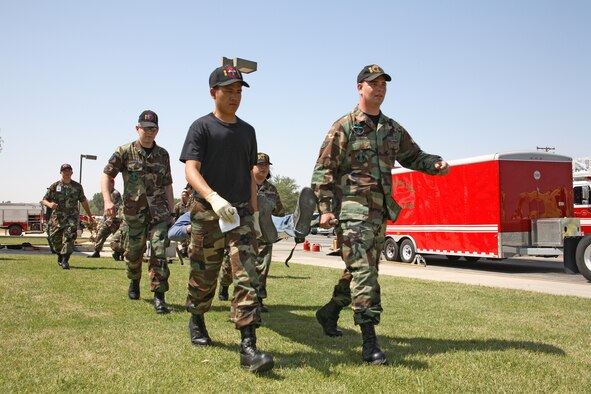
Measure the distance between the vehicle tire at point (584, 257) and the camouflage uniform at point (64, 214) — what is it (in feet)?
35.4

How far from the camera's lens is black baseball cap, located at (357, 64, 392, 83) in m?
4.75

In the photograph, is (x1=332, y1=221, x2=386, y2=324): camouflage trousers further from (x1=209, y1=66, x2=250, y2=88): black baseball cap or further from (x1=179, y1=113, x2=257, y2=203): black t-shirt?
(x1=209, y1=66, x2=250, y2=88): black baseball cap

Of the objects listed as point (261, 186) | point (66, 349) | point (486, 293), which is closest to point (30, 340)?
point (66, 349)

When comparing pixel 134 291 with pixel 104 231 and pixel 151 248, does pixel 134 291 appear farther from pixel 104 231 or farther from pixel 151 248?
pixel 104 231

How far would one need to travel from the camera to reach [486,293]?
8680mm

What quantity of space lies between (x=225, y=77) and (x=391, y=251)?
15295 mm

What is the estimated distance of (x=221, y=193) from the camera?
4.52 meters

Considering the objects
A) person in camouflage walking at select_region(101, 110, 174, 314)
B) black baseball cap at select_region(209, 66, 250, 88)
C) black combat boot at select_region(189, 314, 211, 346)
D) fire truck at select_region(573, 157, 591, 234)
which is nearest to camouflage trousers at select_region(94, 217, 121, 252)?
person in camouflage walking at select_region(101, 110, 174, 314)

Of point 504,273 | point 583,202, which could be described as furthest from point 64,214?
point 583,202

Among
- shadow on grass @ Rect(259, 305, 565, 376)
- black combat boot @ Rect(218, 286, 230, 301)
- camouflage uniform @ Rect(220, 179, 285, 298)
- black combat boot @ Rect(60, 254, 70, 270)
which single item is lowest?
shadow on grass @ Rect(259, 305, 565, 376)

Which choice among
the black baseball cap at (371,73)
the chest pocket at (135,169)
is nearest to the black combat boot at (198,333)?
the black baseball cap at (371,73)

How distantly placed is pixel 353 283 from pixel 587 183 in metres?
14.7

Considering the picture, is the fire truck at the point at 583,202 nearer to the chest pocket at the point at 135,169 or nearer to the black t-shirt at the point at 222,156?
the chest pocket at the point at 135,169

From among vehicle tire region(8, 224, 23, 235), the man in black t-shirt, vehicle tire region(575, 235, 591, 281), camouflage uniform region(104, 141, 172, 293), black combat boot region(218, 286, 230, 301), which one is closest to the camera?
the man in black t-shirt
